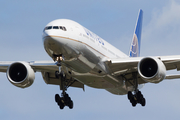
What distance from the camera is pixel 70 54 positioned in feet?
74.0

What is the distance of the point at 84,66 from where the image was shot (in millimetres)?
24156

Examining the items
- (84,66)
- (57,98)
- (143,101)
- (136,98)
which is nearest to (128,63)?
(84,66)

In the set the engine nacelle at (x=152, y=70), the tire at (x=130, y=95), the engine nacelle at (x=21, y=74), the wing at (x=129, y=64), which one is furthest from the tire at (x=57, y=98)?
the engine nacelle at (x=152, y=70)

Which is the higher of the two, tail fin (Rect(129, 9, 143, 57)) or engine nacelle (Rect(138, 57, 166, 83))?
tail fin (Rect(129, 9, 143, 57))

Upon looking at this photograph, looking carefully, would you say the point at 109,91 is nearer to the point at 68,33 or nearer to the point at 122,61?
the point at 122,61

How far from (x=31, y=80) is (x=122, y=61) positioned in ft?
20.7

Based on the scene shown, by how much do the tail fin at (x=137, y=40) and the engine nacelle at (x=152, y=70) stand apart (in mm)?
11627

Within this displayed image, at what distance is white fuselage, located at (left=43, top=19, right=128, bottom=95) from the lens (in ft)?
71.2

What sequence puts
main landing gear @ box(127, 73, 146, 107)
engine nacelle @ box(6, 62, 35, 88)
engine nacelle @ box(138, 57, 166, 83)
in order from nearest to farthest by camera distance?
1. engine nacelle @ box(138, 57, 166, 83)
2. engine nacelle @ box(6, 62, 35, 88)
3. main landing gear @ box(127, 73, 146, 107)

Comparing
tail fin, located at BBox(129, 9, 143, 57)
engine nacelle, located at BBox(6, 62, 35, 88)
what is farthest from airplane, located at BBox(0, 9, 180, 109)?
tail fin, located at BBox(129, 9, 143, 57)

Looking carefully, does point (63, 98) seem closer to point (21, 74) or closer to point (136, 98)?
point (21, 74)

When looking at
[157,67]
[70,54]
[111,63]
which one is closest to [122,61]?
[111,63]

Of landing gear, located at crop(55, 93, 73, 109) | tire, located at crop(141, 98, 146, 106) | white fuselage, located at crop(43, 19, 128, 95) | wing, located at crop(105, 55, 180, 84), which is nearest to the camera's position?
white fuselage, located at crop(43, 19, 128, 95)

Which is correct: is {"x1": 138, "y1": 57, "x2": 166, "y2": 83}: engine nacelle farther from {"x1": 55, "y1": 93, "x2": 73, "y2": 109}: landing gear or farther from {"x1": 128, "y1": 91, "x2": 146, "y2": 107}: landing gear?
{"x1": 55, "y1": 93, "x2": 73, "y2": 109}: landing gear
